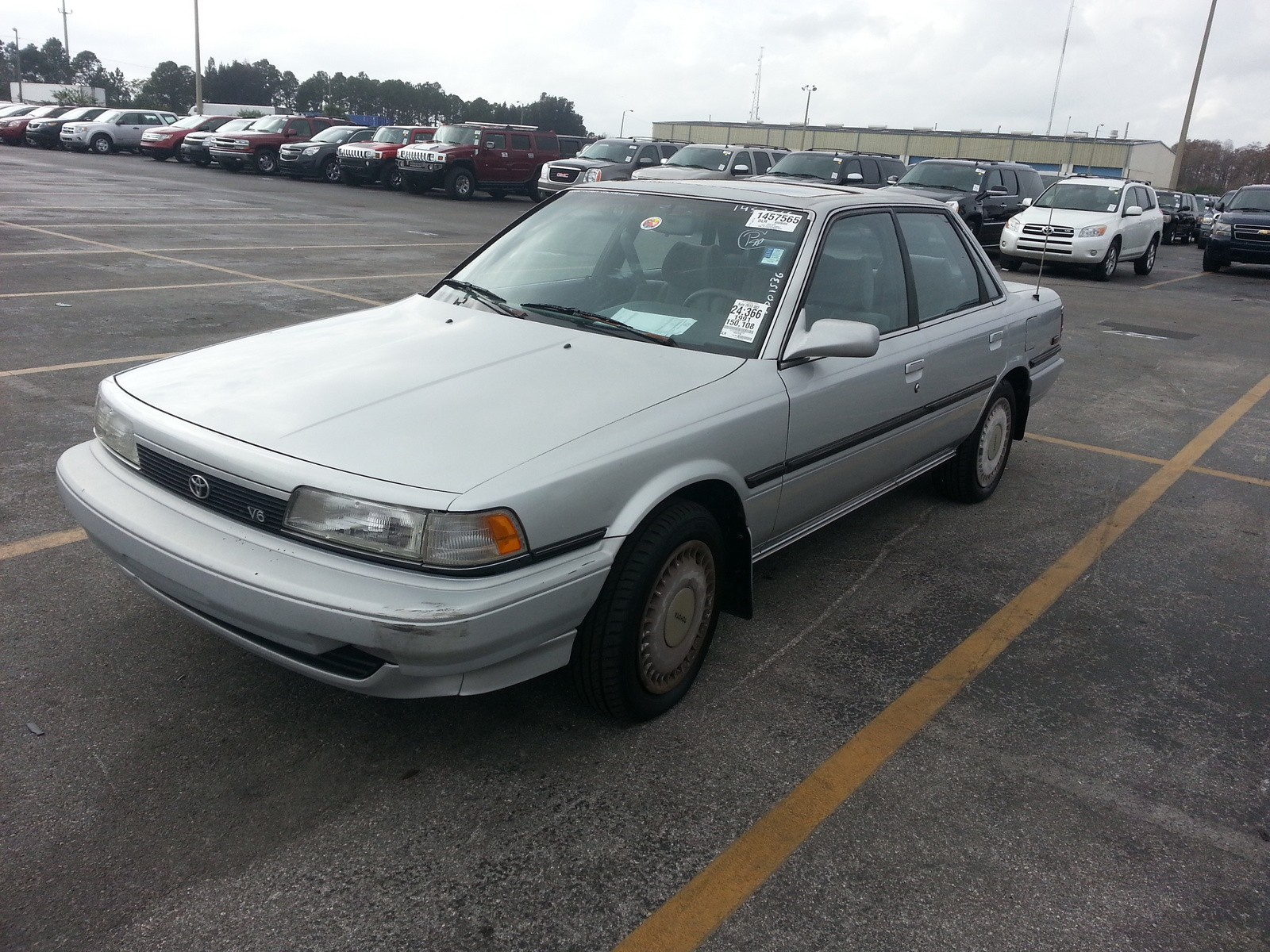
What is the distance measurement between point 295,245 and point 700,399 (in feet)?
40.3

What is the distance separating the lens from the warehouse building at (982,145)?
6091 centimetres

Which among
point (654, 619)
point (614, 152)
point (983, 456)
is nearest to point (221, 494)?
point (654, 619)

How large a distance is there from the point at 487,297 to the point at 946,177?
56.0 feet

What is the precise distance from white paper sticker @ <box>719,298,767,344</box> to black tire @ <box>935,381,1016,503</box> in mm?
1965

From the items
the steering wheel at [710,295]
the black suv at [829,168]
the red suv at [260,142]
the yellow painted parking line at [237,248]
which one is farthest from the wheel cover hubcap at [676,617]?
the red suv at [260,142]

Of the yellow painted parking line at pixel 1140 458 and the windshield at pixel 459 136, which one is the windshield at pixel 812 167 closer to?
the windshield at pixel 459 136

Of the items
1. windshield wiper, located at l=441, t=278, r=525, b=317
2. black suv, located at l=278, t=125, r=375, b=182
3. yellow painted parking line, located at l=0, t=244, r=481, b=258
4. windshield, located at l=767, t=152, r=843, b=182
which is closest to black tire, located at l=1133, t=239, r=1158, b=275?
windshield, located at l=767, t=152, r=843, b=182

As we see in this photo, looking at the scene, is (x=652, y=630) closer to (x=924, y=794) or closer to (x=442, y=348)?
(x=924, y=794)

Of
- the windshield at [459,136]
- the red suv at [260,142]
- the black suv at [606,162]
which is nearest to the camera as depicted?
the black suv at [606,162]

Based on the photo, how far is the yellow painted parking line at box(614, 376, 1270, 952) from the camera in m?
2.32

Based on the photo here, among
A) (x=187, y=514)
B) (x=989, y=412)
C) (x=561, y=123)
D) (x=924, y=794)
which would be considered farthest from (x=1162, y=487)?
(x=561, y=123)

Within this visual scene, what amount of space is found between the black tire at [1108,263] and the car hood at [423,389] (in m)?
15.2

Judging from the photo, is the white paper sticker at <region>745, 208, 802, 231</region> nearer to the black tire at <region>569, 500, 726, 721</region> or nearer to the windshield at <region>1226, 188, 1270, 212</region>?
the black tire at <region>569, 500, 726, 721</region>

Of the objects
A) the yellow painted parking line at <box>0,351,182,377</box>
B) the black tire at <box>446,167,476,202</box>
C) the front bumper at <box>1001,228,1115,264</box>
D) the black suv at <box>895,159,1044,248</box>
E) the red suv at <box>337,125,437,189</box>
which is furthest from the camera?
the red suv at <box>337,125,437,189</box>
